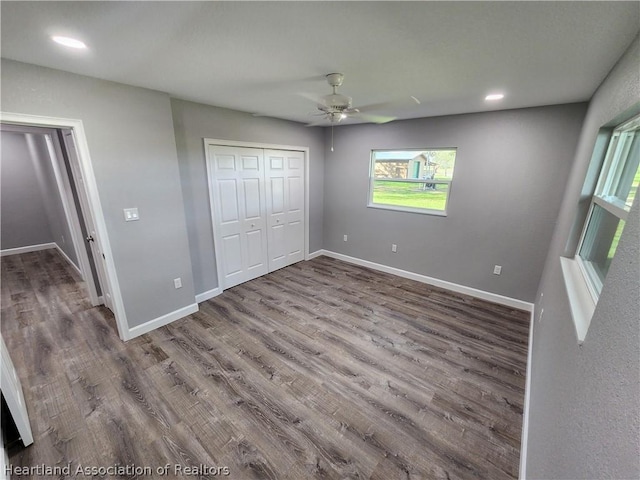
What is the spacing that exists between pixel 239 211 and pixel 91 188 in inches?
67.4

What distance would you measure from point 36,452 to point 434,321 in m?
3.53

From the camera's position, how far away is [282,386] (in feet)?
7.11

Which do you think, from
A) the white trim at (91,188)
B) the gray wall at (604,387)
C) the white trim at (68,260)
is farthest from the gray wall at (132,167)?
the gray wall at (604,387)

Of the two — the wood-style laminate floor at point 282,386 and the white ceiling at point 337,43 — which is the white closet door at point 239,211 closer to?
the wood-style laminate floor at point 282,386

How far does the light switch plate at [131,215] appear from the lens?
2.50m

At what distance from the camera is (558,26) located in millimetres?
1231

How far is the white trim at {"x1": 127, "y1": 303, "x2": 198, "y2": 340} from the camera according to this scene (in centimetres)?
271

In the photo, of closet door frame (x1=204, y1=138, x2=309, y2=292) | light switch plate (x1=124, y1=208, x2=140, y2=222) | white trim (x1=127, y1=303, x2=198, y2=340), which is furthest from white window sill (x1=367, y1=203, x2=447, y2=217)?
light switch plate (x1=124, y1=208, x2=140, y2=222)

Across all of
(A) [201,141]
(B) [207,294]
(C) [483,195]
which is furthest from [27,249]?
(C) [483,195]

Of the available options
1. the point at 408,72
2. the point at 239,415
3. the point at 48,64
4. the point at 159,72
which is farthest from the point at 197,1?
the point at 239,415

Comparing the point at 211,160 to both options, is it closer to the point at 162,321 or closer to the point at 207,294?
the point at 207,294

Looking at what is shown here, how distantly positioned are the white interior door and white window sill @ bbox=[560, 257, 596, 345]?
349 cm

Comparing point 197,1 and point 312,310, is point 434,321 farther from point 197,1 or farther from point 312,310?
point 197,1

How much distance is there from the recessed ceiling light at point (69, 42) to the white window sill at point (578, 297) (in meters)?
2.92
